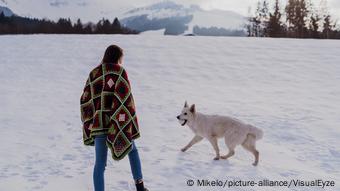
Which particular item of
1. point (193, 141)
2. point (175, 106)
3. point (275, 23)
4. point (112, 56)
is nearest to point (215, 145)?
point (193, 141)

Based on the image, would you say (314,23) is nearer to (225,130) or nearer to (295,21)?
(295,21)

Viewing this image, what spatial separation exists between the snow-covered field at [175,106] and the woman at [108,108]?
117cm

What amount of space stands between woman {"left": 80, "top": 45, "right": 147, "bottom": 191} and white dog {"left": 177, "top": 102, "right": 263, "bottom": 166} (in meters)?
2.63

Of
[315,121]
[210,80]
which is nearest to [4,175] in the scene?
[315,121]

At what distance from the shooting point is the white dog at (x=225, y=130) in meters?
6.45

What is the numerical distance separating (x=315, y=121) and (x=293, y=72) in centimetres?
808

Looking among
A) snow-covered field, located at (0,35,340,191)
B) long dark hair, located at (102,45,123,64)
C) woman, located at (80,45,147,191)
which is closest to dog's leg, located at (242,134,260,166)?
snow-covered field, located at (0,35,340,191)

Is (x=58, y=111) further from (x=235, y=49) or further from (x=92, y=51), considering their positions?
(x=235, y=49)

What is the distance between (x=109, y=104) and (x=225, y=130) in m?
2.90

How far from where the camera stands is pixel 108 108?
4234mm

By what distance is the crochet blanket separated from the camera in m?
4.21

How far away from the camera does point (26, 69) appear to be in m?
17.6

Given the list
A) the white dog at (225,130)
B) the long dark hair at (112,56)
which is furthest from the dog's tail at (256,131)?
the long dark hair at (112,56)

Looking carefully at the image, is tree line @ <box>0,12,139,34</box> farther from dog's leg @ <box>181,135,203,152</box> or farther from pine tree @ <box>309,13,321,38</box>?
dog's leg @ <box>181,135,203,152</box>
